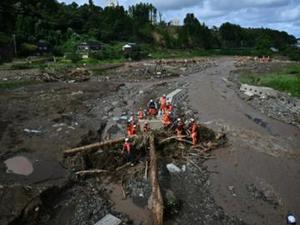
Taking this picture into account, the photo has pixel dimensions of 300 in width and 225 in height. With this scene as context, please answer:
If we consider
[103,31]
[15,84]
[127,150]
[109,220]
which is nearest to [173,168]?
[127,150]

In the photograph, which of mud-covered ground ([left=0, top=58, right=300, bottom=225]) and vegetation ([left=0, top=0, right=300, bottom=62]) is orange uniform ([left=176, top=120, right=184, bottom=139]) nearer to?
mud-covered ground ([left=0, top=58, right=300, bottom=225])

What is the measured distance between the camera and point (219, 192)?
13609 millimetres

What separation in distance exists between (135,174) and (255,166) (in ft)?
18.9

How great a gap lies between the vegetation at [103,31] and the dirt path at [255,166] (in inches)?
1618

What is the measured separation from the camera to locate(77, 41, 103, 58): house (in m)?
67.4

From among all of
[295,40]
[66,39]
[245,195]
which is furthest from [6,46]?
[295,40]

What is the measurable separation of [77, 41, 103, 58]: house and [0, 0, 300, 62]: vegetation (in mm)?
1291

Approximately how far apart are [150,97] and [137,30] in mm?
70822

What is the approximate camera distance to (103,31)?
8519 centimetres

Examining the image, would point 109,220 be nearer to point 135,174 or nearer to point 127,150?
point 135,174

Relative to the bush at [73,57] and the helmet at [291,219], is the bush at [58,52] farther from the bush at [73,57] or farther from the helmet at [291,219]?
the helmet at [291,219]

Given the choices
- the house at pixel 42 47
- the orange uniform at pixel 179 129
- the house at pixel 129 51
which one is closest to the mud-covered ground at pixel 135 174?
the orange uniform at pixel 179 129

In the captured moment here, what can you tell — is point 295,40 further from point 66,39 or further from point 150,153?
point 150,153

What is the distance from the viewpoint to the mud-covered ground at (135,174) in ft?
38.8
